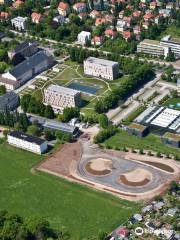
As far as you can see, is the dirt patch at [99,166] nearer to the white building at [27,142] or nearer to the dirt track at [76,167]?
the dirt track at [76,167]

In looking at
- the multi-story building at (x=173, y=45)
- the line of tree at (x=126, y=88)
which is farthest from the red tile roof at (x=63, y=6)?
the line of tree at (x=126, y=88)

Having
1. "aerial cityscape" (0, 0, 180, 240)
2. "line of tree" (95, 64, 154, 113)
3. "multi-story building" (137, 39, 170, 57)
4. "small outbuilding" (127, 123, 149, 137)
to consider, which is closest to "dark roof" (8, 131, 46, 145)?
"aerial cityscape" (0, 0, 180, 240)

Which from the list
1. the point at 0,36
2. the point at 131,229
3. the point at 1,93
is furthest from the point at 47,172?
the point at 0,36

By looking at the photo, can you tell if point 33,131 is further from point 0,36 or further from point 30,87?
point 0,36

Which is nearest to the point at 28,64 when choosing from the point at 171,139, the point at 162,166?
the point at 171,139

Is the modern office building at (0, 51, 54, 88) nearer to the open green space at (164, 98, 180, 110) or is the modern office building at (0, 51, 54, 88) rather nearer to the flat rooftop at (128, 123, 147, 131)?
the flat rooftop at (128, 123, 147, 131)
